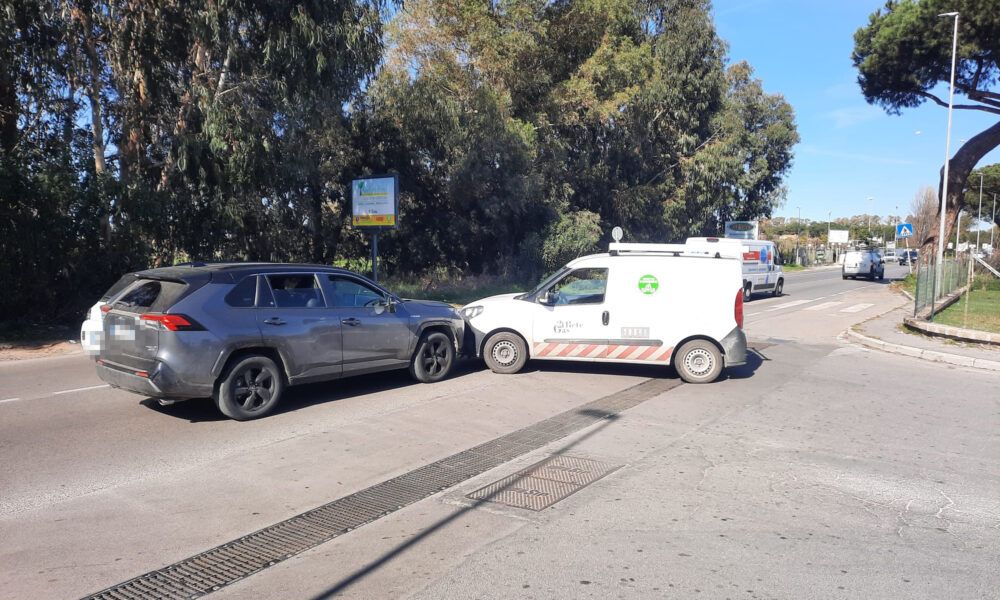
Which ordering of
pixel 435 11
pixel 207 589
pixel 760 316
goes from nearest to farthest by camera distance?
pixel 207 589 → pixel 760 316 → pixel 435 11

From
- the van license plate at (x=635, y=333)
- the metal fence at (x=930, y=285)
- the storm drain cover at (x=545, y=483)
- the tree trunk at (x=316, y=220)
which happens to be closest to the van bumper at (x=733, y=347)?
the van license plate at (x=635, y=333)

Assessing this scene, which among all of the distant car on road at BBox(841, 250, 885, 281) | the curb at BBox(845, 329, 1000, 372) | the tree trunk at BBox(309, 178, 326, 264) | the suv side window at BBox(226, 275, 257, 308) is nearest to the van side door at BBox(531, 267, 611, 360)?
the suv side window at BBox(226, 275, 257, 308)

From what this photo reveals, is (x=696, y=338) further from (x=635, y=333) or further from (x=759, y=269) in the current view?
(x=759, y=269)

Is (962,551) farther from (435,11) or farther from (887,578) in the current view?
(435,11)

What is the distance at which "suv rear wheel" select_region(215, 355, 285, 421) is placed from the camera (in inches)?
290

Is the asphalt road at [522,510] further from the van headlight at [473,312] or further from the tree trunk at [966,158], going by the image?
the tree trunk at [966,158]

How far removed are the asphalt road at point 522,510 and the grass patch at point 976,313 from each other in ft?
28.0

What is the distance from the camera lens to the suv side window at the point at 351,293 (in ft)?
28.0

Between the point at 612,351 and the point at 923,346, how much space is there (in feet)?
Result: 26.6

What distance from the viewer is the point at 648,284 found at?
10102 mm

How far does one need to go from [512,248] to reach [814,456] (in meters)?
23.5

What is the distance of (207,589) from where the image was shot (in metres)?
3.86

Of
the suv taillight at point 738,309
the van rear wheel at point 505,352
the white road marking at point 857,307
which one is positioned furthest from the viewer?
the white road marking at point 857,307

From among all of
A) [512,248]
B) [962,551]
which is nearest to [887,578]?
[962,551]
